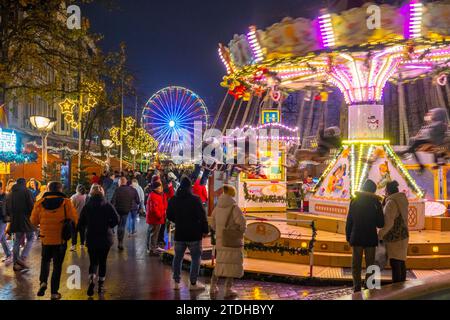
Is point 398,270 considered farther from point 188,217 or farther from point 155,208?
point 155,208

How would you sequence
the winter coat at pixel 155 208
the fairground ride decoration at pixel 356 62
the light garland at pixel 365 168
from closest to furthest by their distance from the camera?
the fairground ride decoration at pixel 356 62, the winter coat at pixel 155 208, the light garland at pixel 365 168

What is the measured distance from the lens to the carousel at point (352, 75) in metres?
9.98

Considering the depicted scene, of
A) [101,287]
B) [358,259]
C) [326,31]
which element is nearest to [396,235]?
[358,259]

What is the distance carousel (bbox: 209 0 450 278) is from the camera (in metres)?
9.98

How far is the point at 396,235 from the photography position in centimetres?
719

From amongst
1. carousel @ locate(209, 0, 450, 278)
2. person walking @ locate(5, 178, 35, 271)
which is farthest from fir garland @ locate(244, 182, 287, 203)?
person walking @ locate(5, 178, 35, 271)

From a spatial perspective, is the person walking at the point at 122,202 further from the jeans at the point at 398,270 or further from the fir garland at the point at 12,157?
the jeans at the point at 398,270

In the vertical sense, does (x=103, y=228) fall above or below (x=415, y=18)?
below

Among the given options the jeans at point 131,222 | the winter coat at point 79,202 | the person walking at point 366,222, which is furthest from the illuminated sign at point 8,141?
the person walking at point 366,222

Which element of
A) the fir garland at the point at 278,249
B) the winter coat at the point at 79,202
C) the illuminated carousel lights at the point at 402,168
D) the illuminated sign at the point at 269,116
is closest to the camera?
the fir garland at the point at 278,249

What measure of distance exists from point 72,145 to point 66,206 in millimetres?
41459

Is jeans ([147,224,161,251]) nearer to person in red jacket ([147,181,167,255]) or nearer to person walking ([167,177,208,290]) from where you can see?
person in red jacket ([147,181,167,255])

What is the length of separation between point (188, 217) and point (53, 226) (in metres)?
1.92
